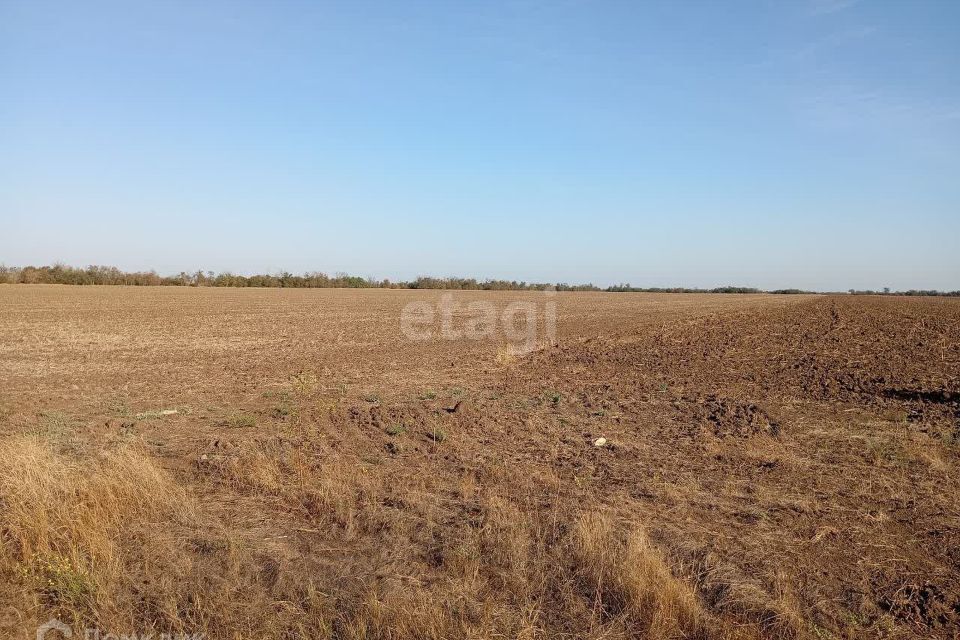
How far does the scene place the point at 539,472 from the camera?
6.72m

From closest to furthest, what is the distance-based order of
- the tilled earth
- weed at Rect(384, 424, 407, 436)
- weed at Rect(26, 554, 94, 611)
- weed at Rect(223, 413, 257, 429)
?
1. weed at Rect(26, 554, 94, 611)
2. the tilled earth
3. weed at Rect(384, 424, 407, 436)
4. weed at Rect(223, 413, 257, 429)

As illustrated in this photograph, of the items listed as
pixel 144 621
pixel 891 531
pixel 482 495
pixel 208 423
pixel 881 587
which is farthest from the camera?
pixel 208 423

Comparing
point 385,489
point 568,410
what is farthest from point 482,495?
point 568,410

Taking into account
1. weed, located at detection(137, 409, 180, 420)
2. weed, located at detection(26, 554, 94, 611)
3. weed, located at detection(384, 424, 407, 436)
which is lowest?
weed, located at detection(26, 554, 94, 611)

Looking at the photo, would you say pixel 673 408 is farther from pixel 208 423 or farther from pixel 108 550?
pixel 108 550

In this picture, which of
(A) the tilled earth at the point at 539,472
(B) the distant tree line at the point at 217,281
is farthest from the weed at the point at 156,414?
(B) the distant tree line at the point at 217,281

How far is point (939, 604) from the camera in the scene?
13.2ft

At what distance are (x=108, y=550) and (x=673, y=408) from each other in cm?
884

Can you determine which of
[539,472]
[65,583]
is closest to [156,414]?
[65,583]

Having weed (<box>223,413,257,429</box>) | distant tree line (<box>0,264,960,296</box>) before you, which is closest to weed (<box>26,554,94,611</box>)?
weed (<box>223,413,257,429</box>)

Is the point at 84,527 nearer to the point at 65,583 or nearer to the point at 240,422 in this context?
the point at 65,583

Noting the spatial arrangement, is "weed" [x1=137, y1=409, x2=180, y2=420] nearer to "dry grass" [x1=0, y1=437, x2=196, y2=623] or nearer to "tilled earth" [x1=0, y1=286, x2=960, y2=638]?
"tilled earth" [x1=0, y1=286, x2=960, y2=638]

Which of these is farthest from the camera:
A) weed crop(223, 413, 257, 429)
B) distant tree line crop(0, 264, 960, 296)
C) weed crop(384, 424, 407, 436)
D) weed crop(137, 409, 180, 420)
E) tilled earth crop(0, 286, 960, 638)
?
distant tree line crop(0, 264, 960, 296)

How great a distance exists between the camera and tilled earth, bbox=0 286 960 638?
13.4ft
